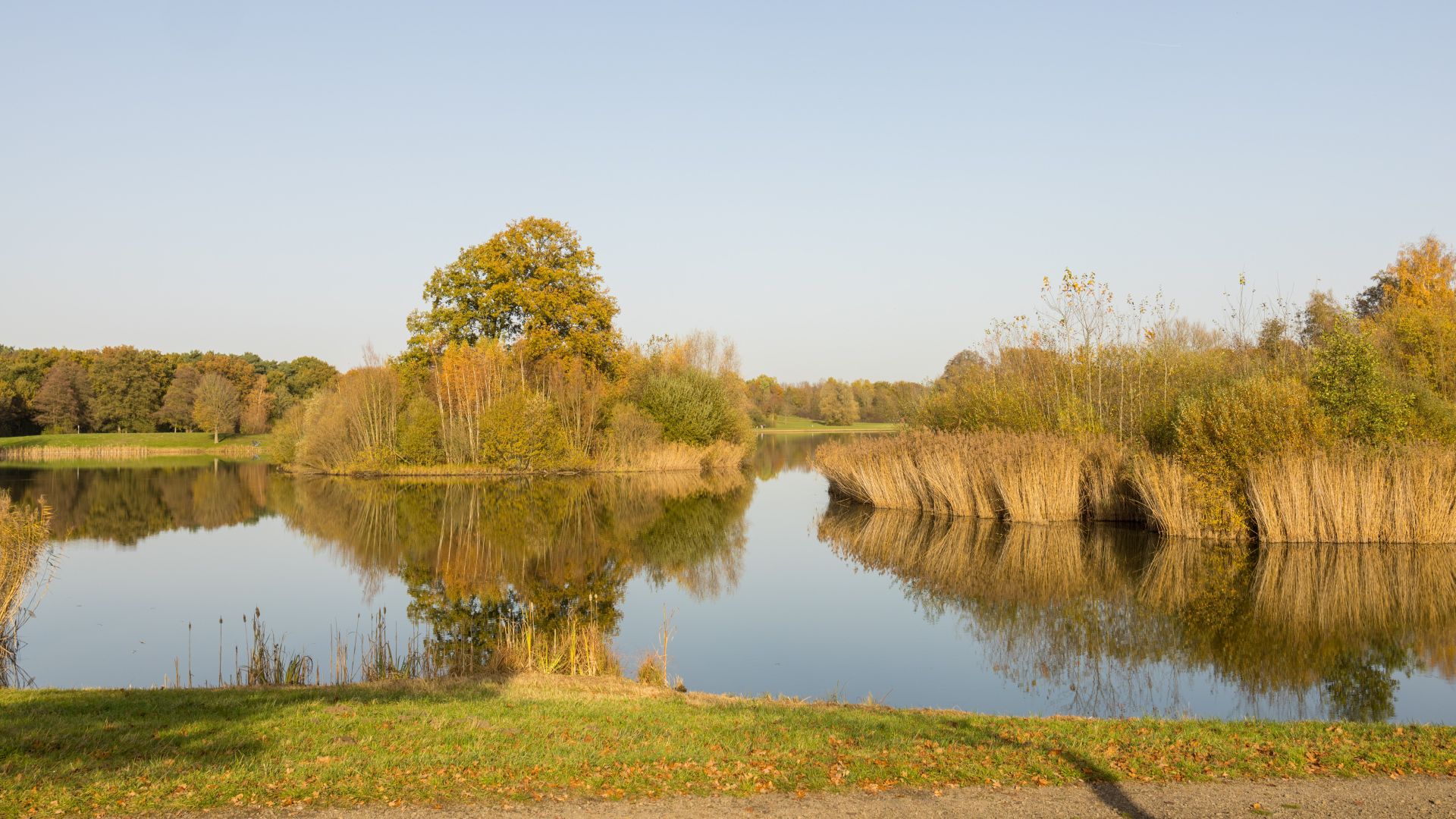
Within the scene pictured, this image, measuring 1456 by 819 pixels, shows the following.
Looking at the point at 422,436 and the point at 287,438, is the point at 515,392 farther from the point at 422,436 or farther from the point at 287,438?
the point at 287,438

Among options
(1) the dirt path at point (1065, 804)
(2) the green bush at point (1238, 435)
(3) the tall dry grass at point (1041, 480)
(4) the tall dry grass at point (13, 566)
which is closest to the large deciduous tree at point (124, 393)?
(4) the tall dry grass at point (13, 566)

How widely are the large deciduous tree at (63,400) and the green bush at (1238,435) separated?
80.3 m

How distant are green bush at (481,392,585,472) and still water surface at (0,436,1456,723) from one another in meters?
13.4

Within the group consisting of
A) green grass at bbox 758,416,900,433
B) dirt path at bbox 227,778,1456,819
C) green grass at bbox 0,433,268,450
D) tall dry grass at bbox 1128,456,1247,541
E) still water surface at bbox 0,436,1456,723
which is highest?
green grass at bbox 758,416,900,433

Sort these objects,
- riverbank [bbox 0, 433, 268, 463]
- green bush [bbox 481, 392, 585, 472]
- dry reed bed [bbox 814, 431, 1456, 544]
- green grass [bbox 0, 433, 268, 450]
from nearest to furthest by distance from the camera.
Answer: dry reed bed [bbox 814, 431, 1456, 544] → green bush [bbox 481, 392, 585, 472] → riverbank [bbox 0, 433, 268, 463] → green grass [bbox 0, 433, 268, 450]

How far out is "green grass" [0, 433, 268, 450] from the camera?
6506cm

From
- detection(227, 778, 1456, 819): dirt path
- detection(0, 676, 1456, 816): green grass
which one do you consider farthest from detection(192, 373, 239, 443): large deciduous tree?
detection(227, 778, 1456, 819): dirt path

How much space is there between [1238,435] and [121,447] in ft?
222

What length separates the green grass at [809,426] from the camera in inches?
4220

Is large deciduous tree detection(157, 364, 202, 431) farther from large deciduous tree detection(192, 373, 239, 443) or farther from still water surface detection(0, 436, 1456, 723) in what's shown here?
still water surface detection(0, 436, 1456, 723)

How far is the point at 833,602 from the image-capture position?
17.0 metres

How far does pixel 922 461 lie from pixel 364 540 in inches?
604

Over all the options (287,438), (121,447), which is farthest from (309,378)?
(287,438)

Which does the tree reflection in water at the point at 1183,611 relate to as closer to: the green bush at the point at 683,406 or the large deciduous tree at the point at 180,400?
the green bush at the point at 683,406
